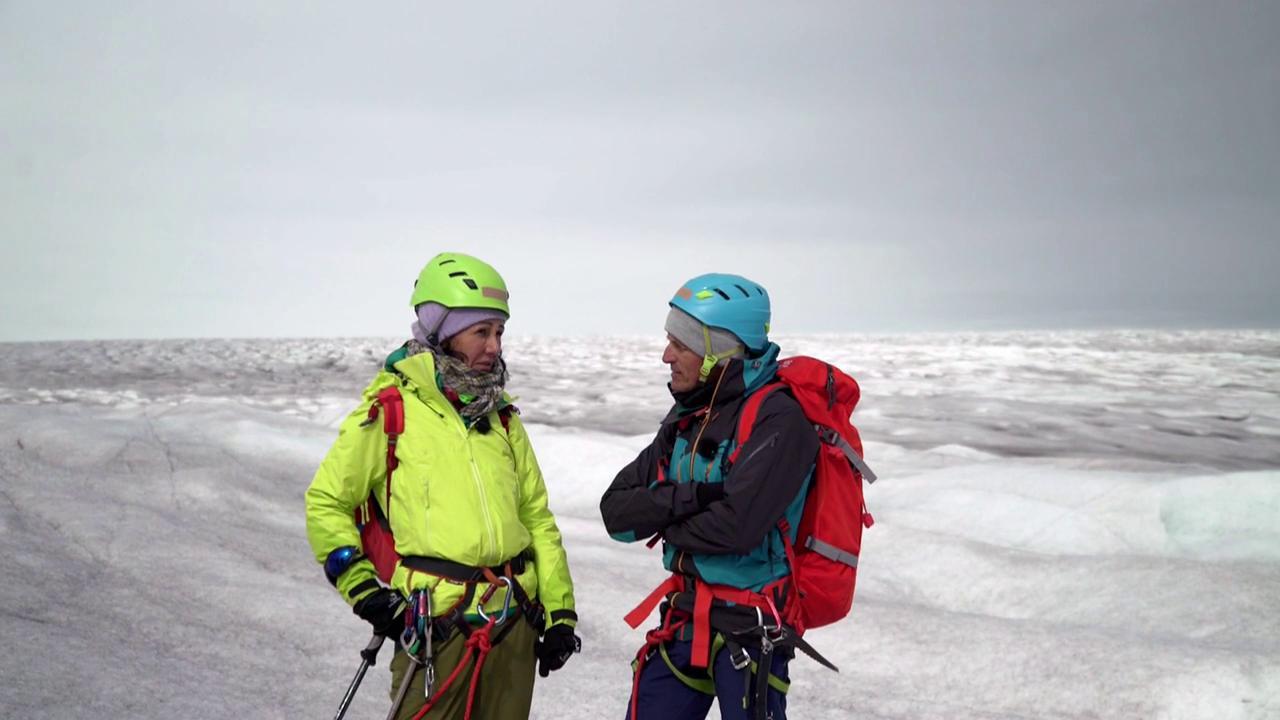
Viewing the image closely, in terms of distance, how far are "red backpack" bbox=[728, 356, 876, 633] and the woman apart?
0.75 meters

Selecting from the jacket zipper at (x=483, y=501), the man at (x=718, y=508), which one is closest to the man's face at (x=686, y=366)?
the man at (x=718, y=508)

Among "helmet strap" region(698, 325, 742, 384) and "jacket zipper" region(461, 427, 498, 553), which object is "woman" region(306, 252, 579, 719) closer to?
"jacket zipper" region(461, 427, 498, 553)

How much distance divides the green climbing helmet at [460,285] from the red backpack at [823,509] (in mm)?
872

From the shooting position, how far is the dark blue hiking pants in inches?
118

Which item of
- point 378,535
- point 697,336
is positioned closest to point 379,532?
point 378,535

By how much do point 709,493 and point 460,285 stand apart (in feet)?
3.29

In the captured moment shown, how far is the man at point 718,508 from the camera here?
289 centimetres

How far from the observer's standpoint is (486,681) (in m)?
3.05

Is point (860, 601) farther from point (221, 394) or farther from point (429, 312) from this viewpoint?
point (221, 394)

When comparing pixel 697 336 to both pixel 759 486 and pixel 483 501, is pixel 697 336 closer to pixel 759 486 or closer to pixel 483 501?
pixel 759 486

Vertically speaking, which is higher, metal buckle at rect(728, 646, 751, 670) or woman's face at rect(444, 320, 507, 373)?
woman's face at rect(444, 320, 507, 373)

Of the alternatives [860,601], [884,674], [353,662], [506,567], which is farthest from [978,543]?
[506,567]

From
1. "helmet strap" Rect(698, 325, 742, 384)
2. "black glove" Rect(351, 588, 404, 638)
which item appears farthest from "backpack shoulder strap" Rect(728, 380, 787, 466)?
"black glove" Rect(351, 588, 404, 638)

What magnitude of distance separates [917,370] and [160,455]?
17.3 meters
